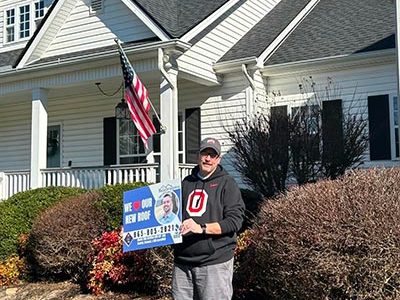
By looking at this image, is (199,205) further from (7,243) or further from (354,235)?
(7,243)

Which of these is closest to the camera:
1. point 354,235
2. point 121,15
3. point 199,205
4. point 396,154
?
point 199,205

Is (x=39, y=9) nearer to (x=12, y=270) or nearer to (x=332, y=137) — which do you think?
(x=12, y=270)

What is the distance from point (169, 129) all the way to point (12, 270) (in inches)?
163

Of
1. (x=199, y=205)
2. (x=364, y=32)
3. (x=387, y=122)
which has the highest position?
(x=364, y=32)

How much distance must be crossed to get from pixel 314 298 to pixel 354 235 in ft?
2.55

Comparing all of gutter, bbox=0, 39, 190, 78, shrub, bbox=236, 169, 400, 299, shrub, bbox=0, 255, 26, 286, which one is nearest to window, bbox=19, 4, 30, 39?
gutter, bbox=0, 39, 190, 78

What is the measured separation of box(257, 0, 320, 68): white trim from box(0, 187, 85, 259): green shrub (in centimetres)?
555

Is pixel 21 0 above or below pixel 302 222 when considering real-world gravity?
above

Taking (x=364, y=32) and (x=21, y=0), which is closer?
(x=364, y=32)

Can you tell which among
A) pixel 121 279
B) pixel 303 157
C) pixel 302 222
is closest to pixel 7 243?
pixel 121 279

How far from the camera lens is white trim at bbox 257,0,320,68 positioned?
44.3 ft

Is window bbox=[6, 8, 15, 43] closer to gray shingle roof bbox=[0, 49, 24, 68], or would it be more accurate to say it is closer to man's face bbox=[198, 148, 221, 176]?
gray shingle roof bbox=[0, 49, 24, 68]

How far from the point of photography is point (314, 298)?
5.40 m

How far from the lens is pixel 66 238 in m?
8.96
